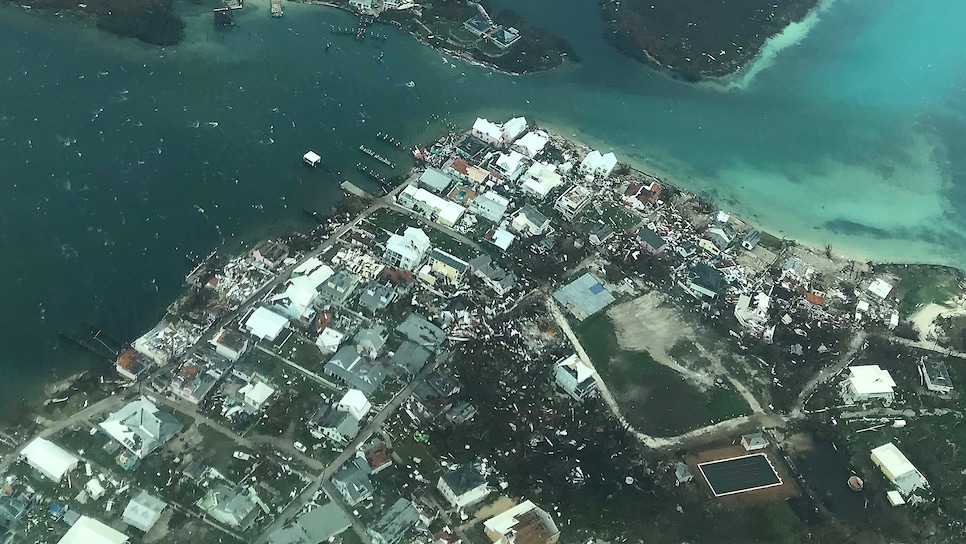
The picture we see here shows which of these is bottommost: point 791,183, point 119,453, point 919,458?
point 119,453

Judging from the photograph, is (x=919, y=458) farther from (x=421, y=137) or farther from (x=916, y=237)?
(x=421, y=137)

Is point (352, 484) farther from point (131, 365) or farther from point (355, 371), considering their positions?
point (131, 365)

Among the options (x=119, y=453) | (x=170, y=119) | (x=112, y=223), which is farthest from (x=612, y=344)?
(x=170, y=119)

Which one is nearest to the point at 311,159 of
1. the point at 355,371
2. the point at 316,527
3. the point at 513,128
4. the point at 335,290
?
the point at 335,290

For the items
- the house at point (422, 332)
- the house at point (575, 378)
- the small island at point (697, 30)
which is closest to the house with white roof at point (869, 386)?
the house at point (575, 378)

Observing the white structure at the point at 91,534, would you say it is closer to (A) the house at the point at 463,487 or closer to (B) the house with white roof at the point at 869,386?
(A) the house at the point at 463,487

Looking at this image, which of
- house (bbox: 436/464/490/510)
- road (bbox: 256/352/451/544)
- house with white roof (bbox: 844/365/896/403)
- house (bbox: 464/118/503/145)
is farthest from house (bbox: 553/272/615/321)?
house (bbox: 464/118/503/145)

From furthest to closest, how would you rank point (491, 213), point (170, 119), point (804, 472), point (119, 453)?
1. point (170, 119)
2. point (491, 213)
3. point (804, 472)
4. point (119, 453)
